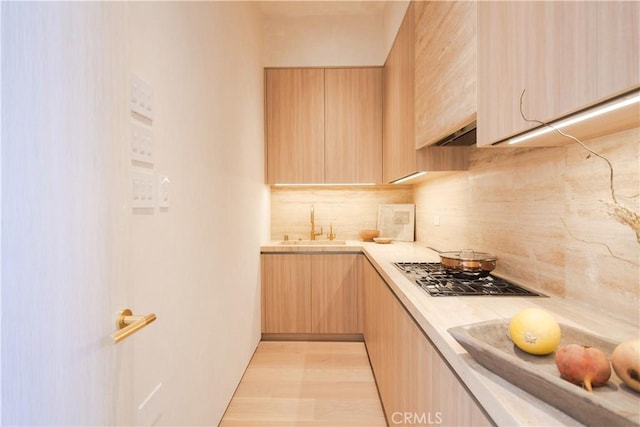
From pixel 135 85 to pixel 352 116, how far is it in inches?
100

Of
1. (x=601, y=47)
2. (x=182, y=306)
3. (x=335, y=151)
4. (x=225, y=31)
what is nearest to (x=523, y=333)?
(x=601, y=47)

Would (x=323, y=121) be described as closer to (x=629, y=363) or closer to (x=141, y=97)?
(x=141, y=97)

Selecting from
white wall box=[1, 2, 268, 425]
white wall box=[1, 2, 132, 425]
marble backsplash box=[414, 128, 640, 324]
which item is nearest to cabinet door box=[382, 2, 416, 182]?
marble backsplash box=[414, 128, 640, 324]

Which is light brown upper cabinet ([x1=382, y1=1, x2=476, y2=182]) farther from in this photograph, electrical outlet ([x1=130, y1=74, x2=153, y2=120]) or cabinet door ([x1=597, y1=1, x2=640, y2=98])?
electrical outlet ([x1=130, y1=74, x2=153, y2=120])

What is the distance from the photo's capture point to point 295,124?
326cm

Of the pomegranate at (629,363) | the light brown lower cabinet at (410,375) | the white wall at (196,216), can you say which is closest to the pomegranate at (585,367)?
the pomegranate at (629,363)

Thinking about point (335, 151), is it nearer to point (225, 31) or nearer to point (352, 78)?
point (352, 78)

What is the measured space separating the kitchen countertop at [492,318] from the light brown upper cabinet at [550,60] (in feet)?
1.89

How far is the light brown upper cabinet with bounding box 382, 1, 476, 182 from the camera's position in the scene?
1.35m

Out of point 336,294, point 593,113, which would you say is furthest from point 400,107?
point 593,113

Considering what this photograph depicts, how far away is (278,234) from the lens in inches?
140

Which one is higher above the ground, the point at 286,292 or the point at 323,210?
the point at 323,210

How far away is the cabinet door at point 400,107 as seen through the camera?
2.23m

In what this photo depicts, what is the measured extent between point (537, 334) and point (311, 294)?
8.09 ft
